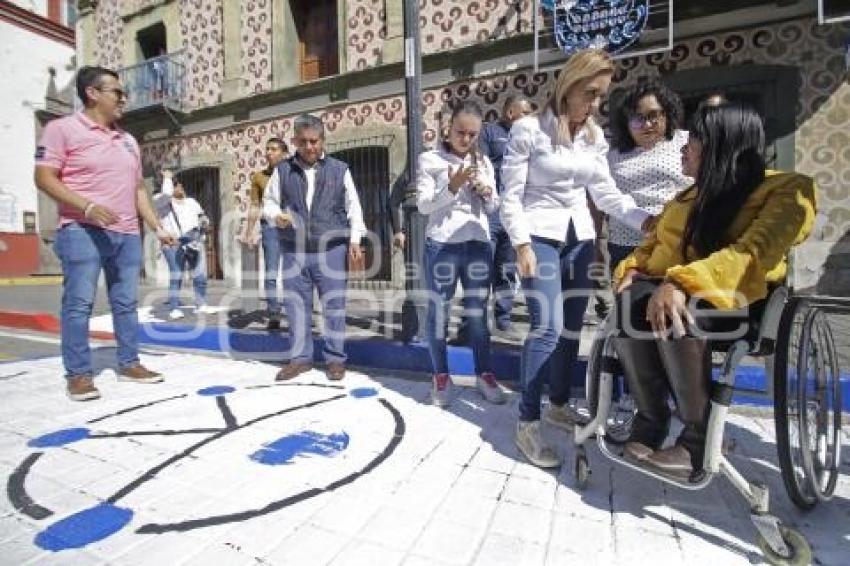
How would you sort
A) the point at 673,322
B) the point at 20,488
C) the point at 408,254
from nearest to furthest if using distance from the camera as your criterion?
1. the point at 673,322
2. the point at 20,488
3. the point at 408,254

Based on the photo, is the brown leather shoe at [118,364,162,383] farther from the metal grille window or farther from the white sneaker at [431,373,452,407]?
the metal grille window

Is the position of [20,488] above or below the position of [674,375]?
below

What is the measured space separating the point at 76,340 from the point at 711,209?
3.26 meters

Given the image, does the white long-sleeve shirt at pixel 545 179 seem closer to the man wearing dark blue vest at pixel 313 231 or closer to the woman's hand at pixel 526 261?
the woman's hand at pixel 526 261

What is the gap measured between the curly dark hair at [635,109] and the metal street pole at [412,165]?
1.45 m

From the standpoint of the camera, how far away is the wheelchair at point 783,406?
4.76 feet

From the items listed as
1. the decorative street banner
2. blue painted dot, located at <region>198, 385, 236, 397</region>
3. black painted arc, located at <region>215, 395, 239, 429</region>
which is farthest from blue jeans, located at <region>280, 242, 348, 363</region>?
the decorative street banner

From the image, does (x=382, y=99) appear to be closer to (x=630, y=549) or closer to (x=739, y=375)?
(x=739, y=375)

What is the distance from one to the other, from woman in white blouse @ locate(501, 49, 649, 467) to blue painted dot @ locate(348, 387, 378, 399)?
1.12m

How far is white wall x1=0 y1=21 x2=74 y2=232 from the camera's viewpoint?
14.6m

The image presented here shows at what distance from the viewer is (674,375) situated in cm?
158

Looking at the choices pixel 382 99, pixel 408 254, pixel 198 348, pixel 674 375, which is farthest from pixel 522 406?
pixel 382 99

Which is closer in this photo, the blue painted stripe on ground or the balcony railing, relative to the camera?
the blue painted stripe on ground

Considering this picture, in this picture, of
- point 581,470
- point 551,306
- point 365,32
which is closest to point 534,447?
point 581,470
